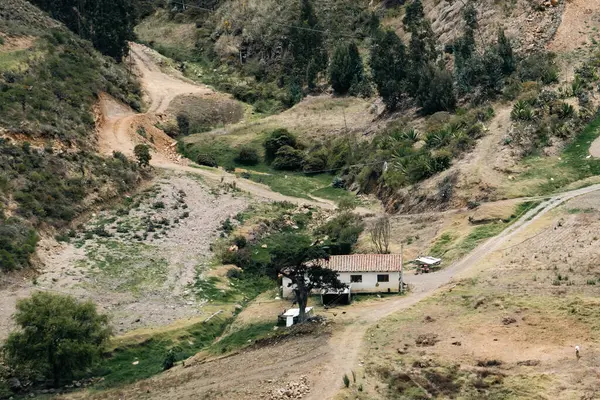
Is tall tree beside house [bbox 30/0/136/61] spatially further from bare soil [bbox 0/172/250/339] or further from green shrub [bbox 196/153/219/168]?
bare soil [bbox 0/172/250/339]

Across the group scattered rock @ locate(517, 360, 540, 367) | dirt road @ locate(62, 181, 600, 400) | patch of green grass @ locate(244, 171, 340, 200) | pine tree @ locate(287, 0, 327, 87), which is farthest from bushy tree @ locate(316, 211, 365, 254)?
pine tree @ locate(287, 0, 327, 87)

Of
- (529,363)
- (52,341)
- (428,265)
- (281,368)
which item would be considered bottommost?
(281,368)

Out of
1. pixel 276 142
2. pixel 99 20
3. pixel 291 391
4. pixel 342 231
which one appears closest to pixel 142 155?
pixel 276 142

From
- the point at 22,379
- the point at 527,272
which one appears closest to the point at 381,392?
the point at 527,272

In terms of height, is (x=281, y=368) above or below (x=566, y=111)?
below

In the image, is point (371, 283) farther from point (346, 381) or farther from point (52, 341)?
point (52, 341)
